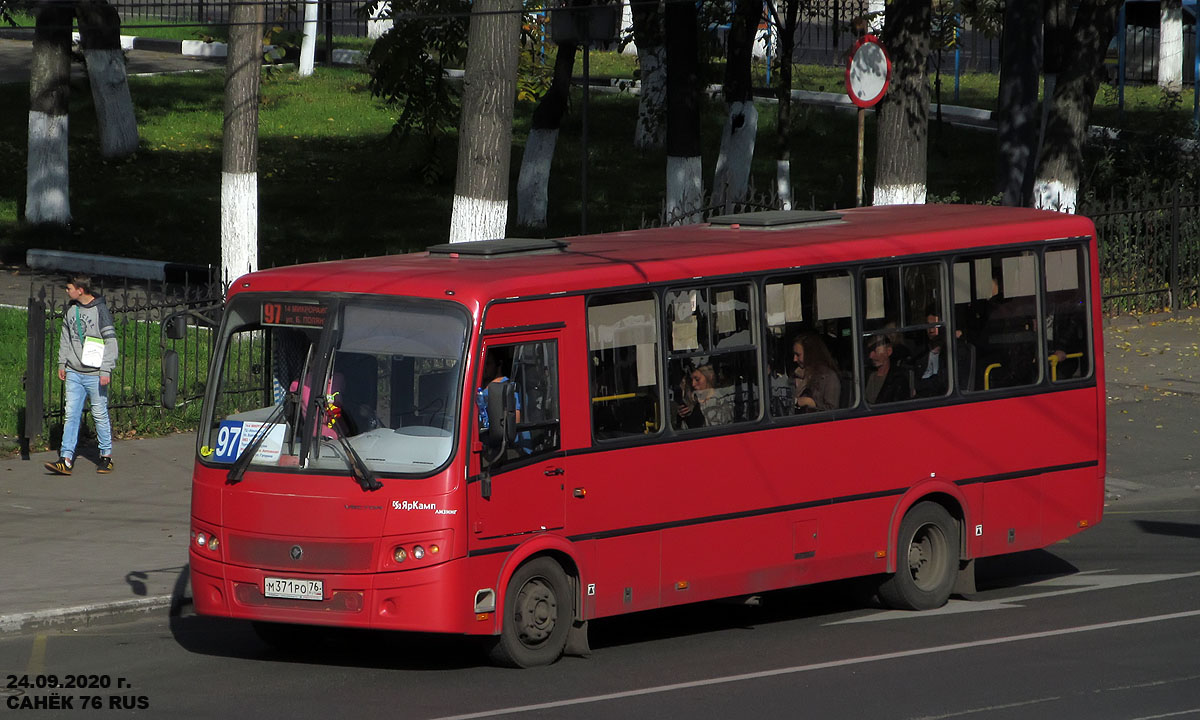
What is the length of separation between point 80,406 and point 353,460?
6.18 meters

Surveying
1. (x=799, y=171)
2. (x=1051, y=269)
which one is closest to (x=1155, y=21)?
(x=799, y=171)

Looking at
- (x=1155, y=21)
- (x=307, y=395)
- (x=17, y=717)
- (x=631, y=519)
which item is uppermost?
(x=1155, y=21)

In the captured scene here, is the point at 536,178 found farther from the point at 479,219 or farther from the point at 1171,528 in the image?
the point at 1171,528

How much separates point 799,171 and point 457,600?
81.9ft

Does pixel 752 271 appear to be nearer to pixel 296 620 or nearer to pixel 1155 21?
pixel 296 620

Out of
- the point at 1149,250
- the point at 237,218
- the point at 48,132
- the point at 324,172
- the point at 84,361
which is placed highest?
the point at 48,132

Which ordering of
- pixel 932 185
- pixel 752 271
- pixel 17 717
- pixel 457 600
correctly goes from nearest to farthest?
pixel 17 717 → pixel 457 600 → pixel 752 271 → pixel 932 185

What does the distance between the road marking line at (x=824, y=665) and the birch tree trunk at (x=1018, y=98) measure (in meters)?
14.2

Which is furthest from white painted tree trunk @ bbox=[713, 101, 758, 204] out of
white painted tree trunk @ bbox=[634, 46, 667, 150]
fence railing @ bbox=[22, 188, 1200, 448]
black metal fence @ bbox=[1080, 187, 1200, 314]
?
black metal fence @ bbox=[1080, 187, 1200, 314]

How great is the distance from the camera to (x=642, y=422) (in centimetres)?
1002

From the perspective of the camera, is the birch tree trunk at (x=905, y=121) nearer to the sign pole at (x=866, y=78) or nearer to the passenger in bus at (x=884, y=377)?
the sign pole at (x=866, y=78)

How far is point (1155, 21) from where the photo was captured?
4803 cm

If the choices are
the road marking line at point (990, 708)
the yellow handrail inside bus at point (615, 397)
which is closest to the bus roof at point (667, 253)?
the yellow handrail inside bus at point (615, 397)

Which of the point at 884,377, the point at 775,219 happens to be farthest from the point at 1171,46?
the point at 884,377
